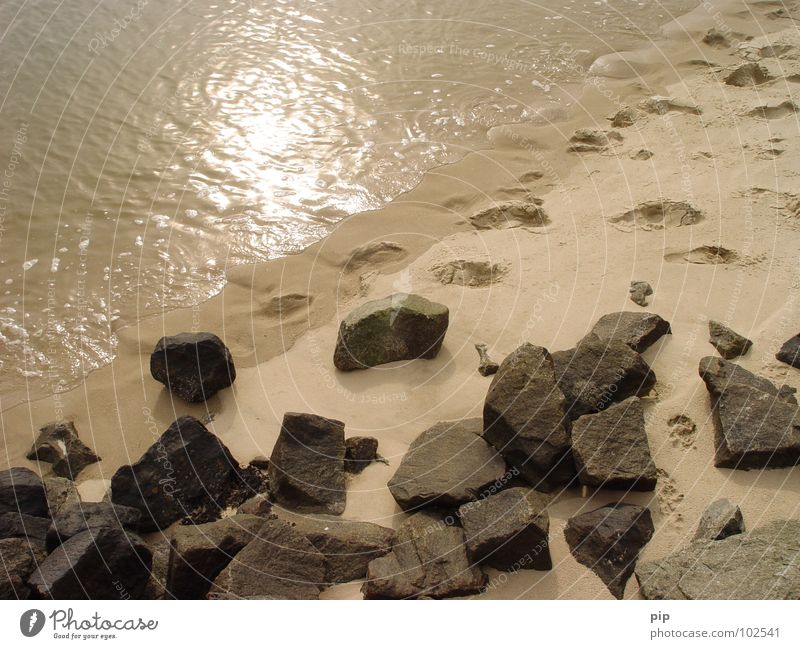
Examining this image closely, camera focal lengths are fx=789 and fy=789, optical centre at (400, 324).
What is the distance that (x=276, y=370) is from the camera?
21.5 ft

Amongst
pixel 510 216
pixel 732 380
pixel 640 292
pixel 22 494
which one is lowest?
pixel 22 494

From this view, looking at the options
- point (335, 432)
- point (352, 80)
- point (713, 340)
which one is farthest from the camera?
point (352, 80)

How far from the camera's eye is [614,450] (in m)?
4.88

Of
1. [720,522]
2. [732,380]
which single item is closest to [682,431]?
[732,380]

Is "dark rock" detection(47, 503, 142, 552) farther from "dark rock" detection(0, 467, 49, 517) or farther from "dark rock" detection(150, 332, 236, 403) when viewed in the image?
"dark rock" detection(150, 332, 236, 403)

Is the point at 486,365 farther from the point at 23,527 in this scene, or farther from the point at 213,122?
the point at 213,122

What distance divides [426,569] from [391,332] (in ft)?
7.29

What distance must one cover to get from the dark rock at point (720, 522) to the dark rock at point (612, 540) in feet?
0.95

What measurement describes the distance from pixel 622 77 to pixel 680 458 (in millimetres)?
7239

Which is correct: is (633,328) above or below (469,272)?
below

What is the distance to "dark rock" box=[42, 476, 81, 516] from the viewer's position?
5.11 metres
